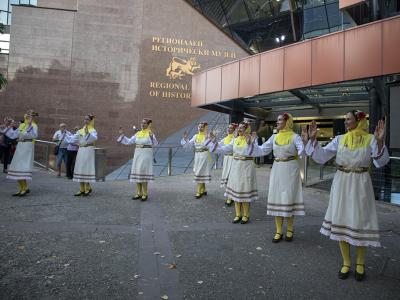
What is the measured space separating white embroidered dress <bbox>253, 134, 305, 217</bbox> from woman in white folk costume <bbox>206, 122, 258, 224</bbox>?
3.24 ft

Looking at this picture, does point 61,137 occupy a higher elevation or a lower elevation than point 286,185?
higher

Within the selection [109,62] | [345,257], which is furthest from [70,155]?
[109,62]

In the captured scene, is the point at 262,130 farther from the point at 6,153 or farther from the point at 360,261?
the point at 360,261

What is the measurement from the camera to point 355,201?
4.54m

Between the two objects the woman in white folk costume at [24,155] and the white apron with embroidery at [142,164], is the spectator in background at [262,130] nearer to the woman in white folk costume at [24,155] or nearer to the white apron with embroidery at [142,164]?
the white apron with embroidery at [142,164]

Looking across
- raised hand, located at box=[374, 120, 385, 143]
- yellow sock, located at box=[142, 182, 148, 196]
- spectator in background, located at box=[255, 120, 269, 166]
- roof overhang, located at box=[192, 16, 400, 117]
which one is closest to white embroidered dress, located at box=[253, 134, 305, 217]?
raised hand, located at box=[374, 120, 385, 143]

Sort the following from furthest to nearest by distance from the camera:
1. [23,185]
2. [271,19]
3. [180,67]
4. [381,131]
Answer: [271,19]
[180,67]
[23,185]
[381,131]

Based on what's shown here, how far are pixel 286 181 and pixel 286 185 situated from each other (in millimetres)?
64

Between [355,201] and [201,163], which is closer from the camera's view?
[355,201]

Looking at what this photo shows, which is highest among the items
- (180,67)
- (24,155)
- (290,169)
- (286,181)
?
(180,67)

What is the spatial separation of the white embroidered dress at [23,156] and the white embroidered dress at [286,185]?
20.4 feet

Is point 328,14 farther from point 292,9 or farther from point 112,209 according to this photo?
point 112,209

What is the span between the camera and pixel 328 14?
25156 millimetres

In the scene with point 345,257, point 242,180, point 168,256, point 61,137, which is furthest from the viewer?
point 61,137
